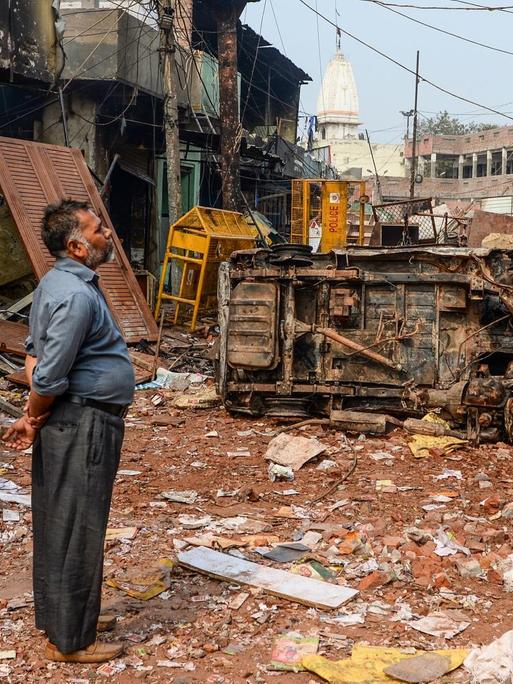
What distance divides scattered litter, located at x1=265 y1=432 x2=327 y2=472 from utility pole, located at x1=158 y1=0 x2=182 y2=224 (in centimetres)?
736

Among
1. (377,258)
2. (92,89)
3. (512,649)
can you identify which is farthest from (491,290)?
(92,89)

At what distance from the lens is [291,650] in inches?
139

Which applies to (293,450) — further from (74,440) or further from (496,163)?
(496,163)

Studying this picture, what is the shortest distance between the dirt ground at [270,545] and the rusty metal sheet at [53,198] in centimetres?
351

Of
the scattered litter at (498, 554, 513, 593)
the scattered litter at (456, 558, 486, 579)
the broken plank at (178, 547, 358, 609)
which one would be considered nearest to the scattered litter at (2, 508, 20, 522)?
the broken plank at (178, 547, 358, 609)

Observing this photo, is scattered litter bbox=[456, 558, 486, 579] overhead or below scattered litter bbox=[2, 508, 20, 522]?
overhead

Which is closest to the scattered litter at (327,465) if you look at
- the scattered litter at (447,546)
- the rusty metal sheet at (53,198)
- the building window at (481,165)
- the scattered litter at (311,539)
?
the scattered litter at (311,539)

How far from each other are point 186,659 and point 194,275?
10.2 meters

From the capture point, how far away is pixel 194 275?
13.4m

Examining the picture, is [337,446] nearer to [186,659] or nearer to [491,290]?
[491,290]

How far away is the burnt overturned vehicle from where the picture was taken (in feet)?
24.7

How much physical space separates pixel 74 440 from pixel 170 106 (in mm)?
11249

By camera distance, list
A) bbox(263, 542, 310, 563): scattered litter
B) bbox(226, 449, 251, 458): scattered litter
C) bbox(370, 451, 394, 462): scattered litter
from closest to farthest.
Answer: bbox(263, 542, 310, 563): scattered litter < bbox(370, 451, 394, 462): scattered litter < bbox(226, 449, 251, 458): scattered litter

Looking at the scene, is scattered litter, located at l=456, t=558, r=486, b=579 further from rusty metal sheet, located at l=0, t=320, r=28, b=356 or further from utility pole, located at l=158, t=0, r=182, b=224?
utility pole, located at l=158, t=0, r=182, b=224
